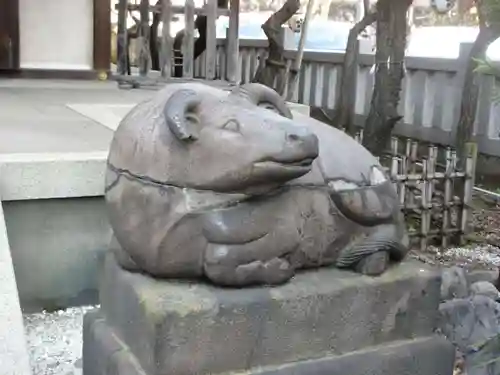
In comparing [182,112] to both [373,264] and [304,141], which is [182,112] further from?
[373,264]

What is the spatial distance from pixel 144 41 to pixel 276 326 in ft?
13.4

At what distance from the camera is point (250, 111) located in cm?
152

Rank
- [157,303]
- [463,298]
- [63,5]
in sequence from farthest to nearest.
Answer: [63,5], [463,298], [157,303]

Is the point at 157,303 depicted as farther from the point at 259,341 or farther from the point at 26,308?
the point at 26,308

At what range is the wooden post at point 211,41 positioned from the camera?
530 cm

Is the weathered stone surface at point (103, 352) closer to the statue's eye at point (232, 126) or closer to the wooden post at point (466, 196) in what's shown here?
the statue's eye at point (232, 126)

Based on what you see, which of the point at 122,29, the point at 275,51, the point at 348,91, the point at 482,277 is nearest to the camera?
the point at 482,277

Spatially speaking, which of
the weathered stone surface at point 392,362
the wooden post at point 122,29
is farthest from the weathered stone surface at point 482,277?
the wooden post at point 122,29

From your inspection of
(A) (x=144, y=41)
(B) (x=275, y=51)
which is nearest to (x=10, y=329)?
(A) (x=144, y=41)

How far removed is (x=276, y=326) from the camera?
5.14 feet

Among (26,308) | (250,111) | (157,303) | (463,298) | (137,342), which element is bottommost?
(26,308)

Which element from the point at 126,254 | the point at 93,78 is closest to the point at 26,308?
the point at 126,254

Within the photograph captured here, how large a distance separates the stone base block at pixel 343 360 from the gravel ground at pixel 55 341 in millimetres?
368

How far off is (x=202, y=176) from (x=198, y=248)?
0.49 ft
